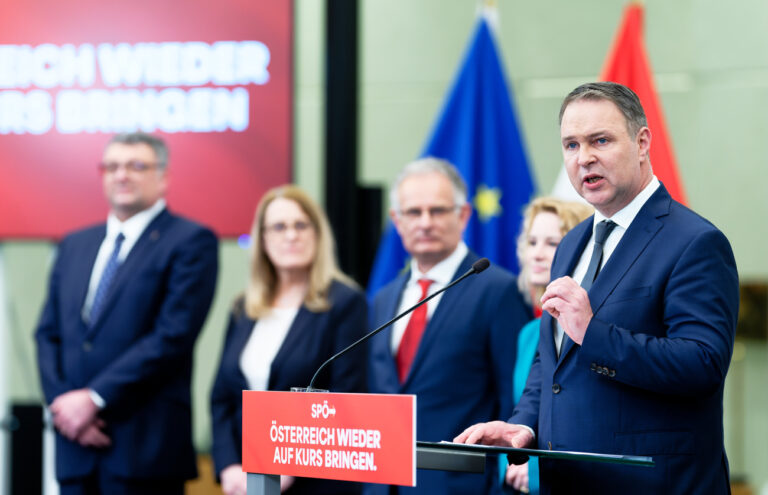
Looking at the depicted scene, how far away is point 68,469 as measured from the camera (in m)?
3.21

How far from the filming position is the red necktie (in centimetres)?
275

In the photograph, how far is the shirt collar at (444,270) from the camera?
9.21 ft

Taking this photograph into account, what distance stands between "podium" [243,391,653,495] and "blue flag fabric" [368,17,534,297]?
92.7 inches

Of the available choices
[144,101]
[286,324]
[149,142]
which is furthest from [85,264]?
[144,101]

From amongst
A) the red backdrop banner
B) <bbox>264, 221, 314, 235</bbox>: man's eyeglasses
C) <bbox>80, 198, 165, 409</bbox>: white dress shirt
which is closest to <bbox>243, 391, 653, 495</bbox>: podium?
<bbox>264, 221, 314, 235</bbox>: man's eyeglasses

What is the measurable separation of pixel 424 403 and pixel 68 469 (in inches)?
53.0

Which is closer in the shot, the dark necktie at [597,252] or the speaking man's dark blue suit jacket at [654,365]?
the speaking man's dark blue suit jacket at [654,365]

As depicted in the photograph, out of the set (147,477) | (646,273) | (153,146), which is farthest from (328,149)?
(646,273)

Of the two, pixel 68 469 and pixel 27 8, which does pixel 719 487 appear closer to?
pixel 68 469

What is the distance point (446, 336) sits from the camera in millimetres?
2662

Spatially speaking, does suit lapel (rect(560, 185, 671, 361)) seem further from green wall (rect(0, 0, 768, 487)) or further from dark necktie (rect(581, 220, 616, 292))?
green wall (rect(0, 0, 768, 487))

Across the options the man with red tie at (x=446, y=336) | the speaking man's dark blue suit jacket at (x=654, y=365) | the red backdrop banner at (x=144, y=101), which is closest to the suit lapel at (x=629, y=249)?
the speaking man's dark blue suit jacket at (x=654, y=365)

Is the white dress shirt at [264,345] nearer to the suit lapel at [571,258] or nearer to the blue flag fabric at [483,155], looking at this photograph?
the blue flag fabric at [483,155]

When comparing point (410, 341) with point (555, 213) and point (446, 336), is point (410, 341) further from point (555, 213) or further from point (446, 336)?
point (555, 213)
